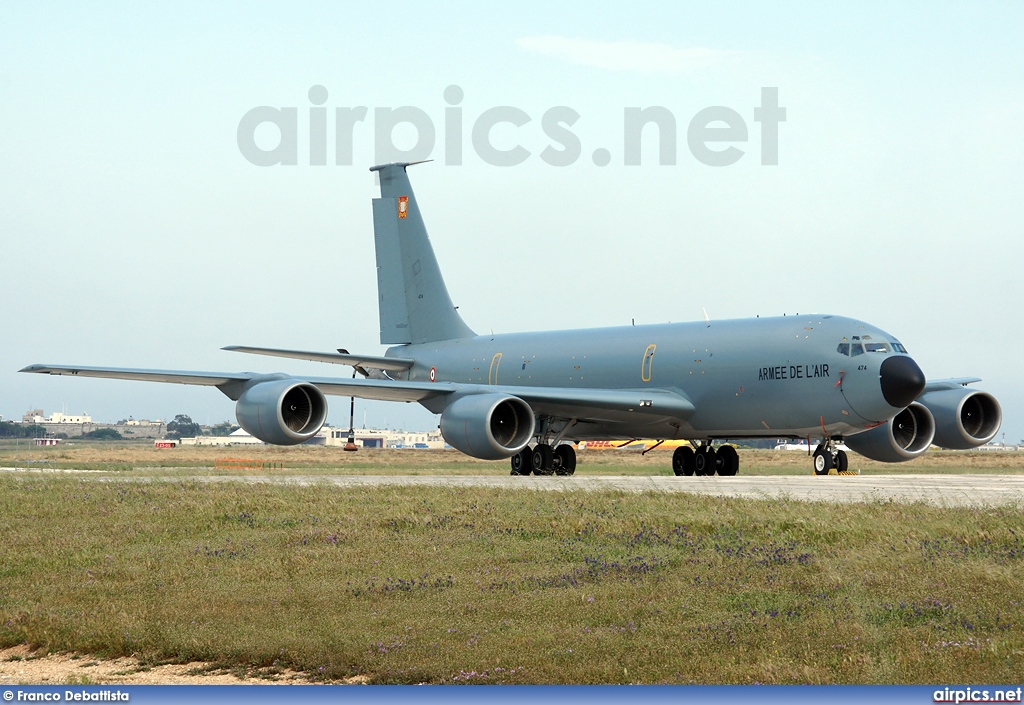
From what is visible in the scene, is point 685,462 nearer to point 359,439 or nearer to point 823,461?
point 823,461

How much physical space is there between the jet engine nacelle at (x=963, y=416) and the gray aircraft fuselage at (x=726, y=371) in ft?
11.9

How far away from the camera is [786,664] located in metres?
7.75

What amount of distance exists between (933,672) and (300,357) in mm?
27810

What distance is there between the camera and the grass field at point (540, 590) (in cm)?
817

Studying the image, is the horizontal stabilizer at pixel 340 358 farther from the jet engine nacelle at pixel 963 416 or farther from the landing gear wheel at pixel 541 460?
the jet engine nacelle at pixel 963 416

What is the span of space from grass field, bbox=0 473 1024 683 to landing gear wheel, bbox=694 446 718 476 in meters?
14.3

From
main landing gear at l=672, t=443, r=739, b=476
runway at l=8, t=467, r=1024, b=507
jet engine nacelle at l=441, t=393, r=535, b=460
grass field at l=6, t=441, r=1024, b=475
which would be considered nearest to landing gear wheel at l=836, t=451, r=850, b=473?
runway at l=8, t=467, r=1024, b=507

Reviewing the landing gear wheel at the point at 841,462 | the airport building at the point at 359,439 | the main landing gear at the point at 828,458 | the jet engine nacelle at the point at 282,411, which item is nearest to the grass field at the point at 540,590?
the jet engine nacelle at the point at 282,411

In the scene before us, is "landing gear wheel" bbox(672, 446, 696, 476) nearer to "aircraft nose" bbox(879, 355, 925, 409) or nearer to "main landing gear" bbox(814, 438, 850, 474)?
"main landing gear" bbox(814, 438, 850, 474)

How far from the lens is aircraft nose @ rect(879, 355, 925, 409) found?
25.7 m

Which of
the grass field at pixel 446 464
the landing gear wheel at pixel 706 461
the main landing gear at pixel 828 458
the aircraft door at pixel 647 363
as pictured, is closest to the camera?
the main landing gear at pixel 828 458

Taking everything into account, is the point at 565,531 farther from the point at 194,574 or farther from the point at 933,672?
the point at 933,672

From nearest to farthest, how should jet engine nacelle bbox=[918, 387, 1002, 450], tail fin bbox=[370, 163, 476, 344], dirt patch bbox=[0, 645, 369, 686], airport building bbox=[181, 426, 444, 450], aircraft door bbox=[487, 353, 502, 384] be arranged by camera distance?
dirt patch bbox=[0, 645, 369, 686]
jet engine nacelle bbox=[918, 387, 1002, 450]
aircraft door bbox=[487, 353, 502, 384]
tail fin bbox=[370, 163, 476, 344]
airport building bbox=[181, 426, 444, 450]

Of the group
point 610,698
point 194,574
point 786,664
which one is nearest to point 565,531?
point 194,574
